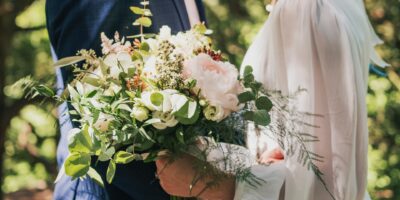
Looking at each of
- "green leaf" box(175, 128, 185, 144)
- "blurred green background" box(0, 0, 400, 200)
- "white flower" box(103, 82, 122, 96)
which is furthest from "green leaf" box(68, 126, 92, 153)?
"blurred green background" box(0, 0, 400, 200)

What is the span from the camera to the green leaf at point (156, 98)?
6.36 ft

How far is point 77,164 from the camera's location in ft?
6.53

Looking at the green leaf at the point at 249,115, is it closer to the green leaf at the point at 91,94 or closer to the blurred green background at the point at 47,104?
the green leaf at the point at 91,94

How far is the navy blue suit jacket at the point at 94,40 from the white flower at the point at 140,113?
282 millimetres

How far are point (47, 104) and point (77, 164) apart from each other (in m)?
3.46

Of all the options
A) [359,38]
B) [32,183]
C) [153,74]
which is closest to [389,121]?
[32,183]

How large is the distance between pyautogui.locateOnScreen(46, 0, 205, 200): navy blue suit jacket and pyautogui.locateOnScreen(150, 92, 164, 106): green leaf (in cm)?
33

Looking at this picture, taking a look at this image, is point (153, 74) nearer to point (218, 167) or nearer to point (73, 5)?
point (218, 167)

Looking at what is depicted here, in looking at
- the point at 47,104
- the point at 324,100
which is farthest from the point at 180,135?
the point at 47,104

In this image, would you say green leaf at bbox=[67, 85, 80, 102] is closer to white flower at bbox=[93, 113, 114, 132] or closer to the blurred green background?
white flower at bbox=[93, 113, 114, 132]

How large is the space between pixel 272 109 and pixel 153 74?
34 centimetres

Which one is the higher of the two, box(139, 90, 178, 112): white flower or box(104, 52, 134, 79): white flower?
box(104, 52, 134, 79): white flower

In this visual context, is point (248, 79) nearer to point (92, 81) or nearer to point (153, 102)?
point (153, 102)

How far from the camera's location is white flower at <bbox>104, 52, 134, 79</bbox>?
6.62 ft
